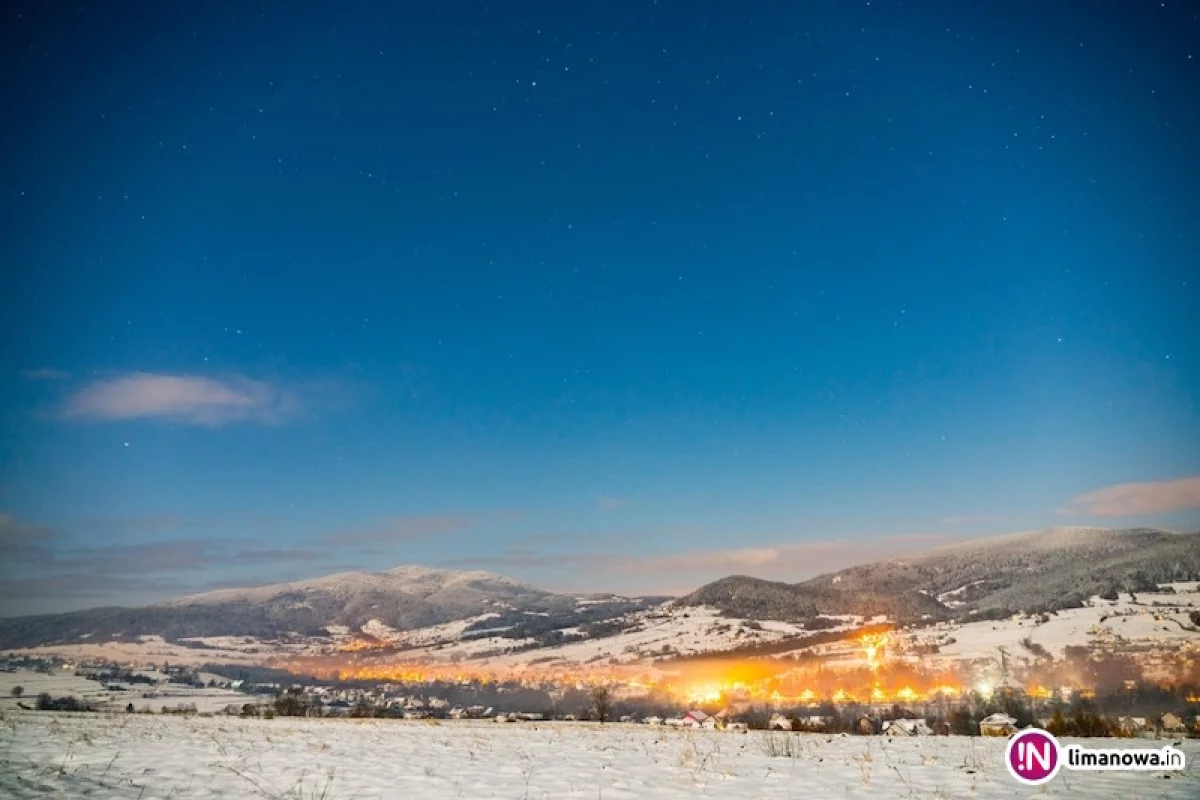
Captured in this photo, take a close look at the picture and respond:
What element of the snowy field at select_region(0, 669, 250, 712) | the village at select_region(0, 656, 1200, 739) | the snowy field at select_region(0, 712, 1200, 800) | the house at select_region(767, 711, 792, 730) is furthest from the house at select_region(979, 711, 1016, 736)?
the snowy field at select_region(0, 669, 250, 712)

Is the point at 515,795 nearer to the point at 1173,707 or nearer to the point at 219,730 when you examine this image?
the point at 219,730

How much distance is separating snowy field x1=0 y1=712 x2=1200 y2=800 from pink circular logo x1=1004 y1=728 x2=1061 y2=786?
10.7 inches

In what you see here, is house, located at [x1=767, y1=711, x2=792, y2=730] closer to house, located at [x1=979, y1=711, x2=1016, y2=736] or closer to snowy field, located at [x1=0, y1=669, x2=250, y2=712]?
house, located at [x1=979, y1=711, x2=1016, y2=736]

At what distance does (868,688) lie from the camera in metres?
195

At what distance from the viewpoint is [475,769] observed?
13.9 meters

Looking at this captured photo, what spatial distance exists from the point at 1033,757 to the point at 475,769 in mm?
11590

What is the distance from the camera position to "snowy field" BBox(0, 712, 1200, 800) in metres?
11.2

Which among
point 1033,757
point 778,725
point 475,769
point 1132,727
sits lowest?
point 778,725

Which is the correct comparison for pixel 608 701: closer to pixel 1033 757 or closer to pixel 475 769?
pixel 1033 757

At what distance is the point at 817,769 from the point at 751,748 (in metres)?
4.68

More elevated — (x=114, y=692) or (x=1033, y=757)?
(x=1033, y=757)

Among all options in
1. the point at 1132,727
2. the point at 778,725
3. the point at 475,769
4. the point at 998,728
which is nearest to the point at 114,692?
the point at 778,725

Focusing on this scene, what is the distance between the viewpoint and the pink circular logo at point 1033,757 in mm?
14109

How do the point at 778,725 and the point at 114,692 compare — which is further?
the point at 114,692
